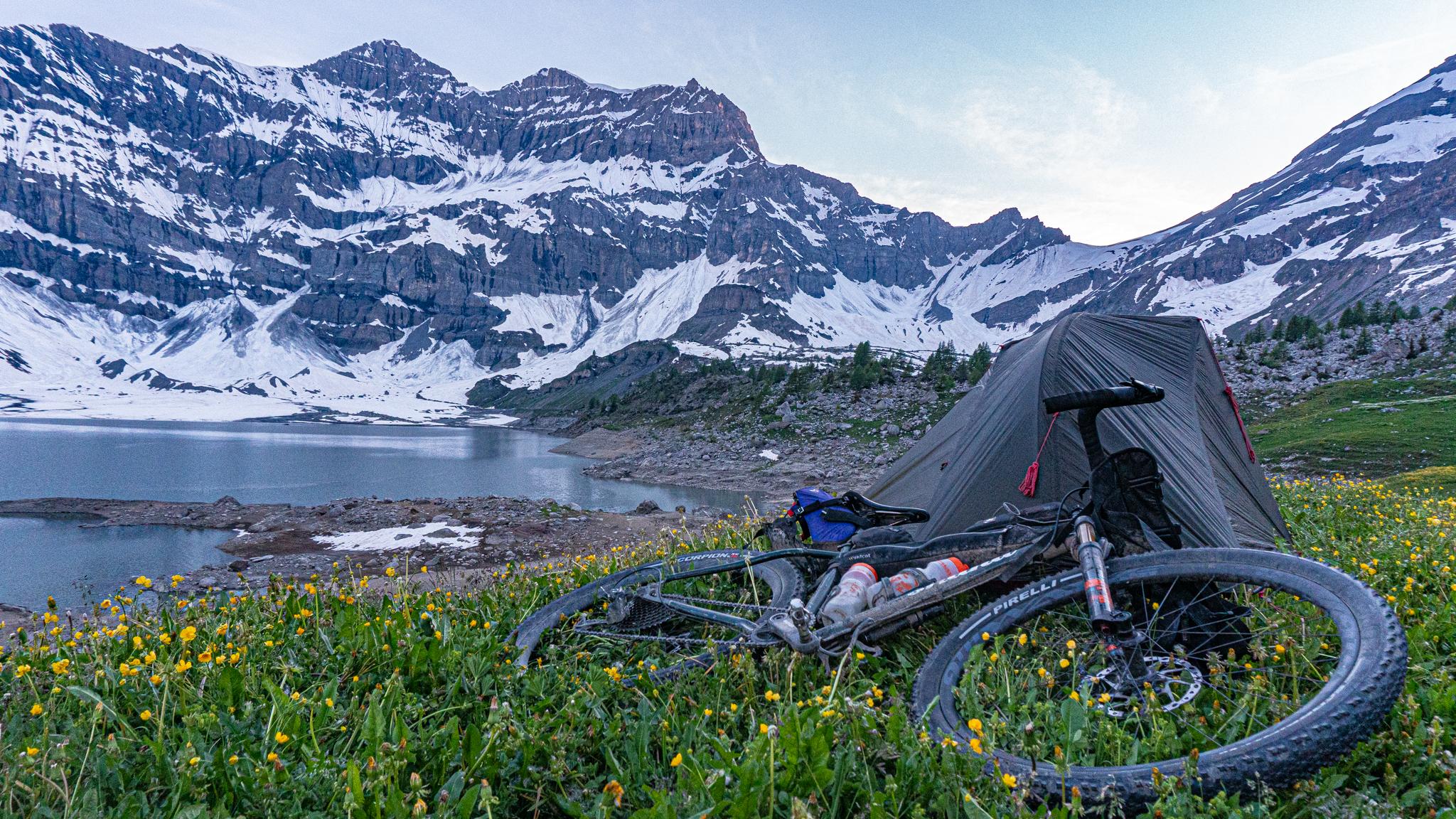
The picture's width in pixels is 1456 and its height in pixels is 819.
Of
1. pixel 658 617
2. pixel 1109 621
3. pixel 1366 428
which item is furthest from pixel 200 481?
pixel 1366 428

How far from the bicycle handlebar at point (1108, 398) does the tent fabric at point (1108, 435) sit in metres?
2.59

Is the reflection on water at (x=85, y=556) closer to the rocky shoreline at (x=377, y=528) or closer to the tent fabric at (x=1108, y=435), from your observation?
the rocky shoreline at (x=377, y=528)

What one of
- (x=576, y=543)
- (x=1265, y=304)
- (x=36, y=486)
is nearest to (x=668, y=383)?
(x=36, y=486)

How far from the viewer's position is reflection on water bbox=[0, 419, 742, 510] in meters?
35.6

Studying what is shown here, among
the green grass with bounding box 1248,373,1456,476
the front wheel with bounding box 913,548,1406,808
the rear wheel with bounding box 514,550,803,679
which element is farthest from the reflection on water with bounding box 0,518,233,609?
the green grass with bounding box 1248,373,1456,476

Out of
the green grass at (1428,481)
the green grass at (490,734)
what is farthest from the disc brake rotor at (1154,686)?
the green grass at (1428,481)

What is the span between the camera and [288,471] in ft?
155

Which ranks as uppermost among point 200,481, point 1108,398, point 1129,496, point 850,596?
point 1108,398

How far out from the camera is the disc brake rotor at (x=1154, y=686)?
9.23 ft

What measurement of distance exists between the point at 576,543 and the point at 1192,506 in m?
17.1

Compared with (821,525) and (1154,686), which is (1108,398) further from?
(821,525)

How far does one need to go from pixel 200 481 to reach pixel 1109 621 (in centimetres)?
5129

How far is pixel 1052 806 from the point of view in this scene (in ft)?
7.24

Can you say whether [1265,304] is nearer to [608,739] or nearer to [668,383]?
[668,383]
